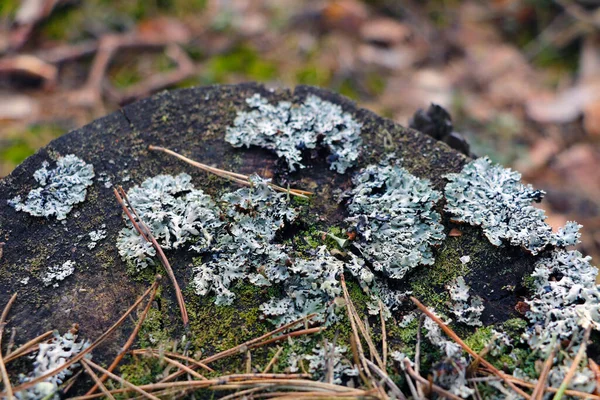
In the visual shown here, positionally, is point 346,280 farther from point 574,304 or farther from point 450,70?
point 450,70

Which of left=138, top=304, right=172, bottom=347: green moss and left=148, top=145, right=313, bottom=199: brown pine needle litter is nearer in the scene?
left=138, top=304, right=172, bottom=347: green moss

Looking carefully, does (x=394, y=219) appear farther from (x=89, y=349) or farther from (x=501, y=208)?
(x=89, y=349)

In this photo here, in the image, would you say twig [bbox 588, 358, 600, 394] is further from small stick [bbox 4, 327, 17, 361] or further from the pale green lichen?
small stick [bbox 4, 327, 17, 361]

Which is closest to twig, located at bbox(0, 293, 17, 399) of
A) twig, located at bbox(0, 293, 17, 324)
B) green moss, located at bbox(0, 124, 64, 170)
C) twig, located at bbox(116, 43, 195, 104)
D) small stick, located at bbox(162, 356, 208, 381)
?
twig, located at bbox(0, 293, 17, 324)

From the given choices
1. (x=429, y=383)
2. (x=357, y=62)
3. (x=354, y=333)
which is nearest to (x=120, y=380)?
(x=354, y=333)

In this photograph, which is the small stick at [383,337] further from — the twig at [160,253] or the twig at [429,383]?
the twig at [160,253]

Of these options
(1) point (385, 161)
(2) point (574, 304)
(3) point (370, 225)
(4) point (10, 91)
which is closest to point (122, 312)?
(3) point (370, 225)

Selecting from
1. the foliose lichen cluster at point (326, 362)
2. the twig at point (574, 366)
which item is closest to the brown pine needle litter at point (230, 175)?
the foliose lichen cluster at point (326, 362)
